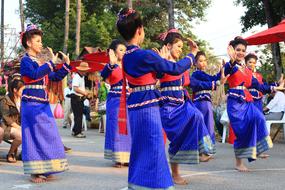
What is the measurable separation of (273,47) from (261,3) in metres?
1.97

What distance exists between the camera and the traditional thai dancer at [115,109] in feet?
23.9

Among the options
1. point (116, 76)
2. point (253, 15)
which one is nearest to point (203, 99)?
point (116, 76)

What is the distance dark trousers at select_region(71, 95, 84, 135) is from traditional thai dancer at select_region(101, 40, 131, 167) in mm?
4779

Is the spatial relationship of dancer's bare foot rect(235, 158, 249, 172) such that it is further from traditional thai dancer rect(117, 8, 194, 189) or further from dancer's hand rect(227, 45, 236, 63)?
traditional thai dancer rect(117, 8, 194, 189)

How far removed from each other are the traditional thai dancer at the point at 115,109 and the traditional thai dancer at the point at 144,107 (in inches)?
104

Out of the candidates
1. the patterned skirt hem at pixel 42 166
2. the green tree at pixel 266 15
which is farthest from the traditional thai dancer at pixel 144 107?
the green tree at pixel 266 15

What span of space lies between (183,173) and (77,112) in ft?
19.2

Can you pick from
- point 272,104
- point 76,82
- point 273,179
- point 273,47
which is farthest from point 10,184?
point 273,47

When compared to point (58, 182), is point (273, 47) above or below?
above

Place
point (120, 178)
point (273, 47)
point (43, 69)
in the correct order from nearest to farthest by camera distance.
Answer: point (43, 69) < point (120, 178) < point (273, 47)

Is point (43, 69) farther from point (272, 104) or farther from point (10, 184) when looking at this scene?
point (272, 104)

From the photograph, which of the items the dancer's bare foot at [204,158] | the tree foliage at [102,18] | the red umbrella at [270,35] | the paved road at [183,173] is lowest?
the paved road at [183,173]

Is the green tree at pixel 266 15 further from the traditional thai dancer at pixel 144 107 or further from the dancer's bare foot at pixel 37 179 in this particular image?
the traditional thai dancer at pixel 144 107

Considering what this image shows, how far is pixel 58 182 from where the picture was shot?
248 inches
